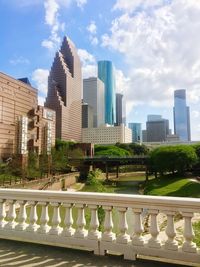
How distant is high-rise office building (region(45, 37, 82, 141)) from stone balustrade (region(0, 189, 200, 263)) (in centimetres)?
15980

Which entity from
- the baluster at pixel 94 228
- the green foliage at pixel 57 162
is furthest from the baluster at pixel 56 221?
the green foliage at pixel 57 162

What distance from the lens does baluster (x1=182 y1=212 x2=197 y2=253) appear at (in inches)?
202

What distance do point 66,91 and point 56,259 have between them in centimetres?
16902

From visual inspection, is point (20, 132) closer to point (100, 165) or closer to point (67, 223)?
point (100, 165)

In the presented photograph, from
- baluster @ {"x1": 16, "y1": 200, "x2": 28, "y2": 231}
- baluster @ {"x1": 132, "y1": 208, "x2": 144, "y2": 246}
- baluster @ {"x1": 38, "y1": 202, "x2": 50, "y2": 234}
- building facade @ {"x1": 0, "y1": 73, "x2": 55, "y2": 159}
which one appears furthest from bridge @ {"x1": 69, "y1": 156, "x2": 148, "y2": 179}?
baluster @ {"x1": 132, "y1": 208, "x2": 144, "y2": 246}

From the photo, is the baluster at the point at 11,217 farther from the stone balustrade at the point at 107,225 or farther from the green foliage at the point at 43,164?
the green foliage at the point at 43,164

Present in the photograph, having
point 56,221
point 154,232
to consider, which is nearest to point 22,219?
point 56,221

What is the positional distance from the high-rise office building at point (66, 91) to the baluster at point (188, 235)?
530 feet

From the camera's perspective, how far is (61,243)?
6109 mm

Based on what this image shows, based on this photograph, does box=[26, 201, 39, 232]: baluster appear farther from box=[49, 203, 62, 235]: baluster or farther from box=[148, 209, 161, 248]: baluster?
box=[148, 209, 161, 248]: baluster

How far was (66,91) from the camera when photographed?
564ft

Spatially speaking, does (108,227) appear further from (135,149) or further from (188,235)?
(135,149)

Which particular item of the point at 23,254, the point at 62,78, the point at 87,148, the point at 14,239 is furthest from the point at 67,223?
the point at 62,78

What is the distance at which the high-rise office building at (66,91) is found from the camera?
16700cm
